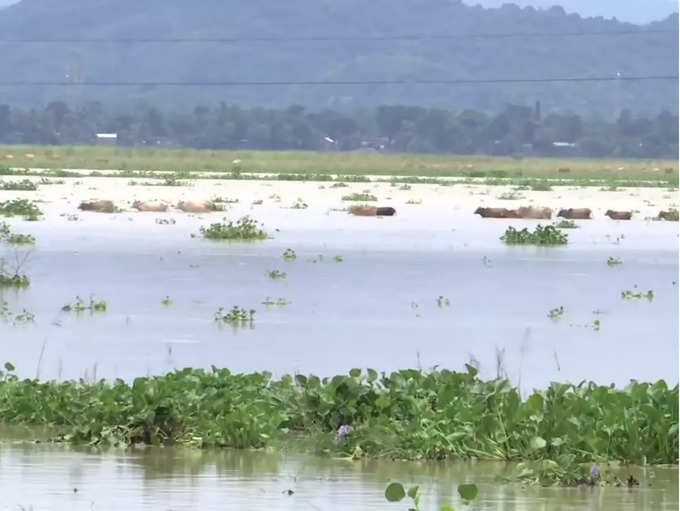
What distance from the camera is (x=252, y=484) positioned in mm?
9664

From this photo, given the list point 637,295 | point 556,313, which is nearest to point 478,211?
point 637,295

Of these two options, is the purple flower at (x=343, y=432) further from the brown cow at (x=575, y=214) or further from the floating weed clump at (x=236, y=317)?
the brown cow at (x=575, y=214)

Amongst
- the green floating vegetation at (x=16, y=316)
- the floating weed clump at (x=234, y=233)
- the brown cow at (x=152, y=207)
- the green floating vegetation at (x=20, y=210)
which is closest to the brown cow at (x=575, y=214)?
the brown cow at (x=152, y=207)

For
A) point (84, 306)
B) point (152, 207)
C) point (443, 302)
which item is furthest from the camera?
point (152, 207)

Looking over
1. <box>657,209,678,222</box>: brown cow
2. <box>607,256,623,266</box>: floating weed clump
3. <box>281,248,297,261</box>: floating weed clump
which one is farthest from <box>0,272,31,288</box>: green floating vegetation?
<box>657,209,678,222</box>: brown cow

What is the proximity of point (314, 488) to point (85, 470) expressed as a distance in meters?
1.29

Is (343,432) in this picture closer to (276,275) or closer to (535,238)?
(276,275)

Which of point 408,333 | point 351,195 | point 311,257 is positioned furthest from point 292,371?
point 351,195

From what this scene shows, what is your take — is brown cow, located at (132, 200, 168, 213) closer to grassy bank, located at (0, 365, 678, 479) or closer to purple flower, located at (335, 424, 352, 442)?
grassy bank, located at (0, 365, 678, 479)

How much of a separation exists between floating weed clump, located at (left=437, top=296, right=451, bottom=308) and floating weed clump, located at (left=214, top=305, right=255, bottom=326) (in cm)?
289

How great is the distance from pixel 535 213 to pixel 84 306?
29.4 metres

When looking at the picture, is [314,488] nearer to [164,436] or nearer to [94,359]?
[164,436]

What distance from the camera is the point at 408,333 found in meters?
18.6

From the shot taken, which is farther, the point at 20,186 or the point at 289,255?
the point at 20,186
